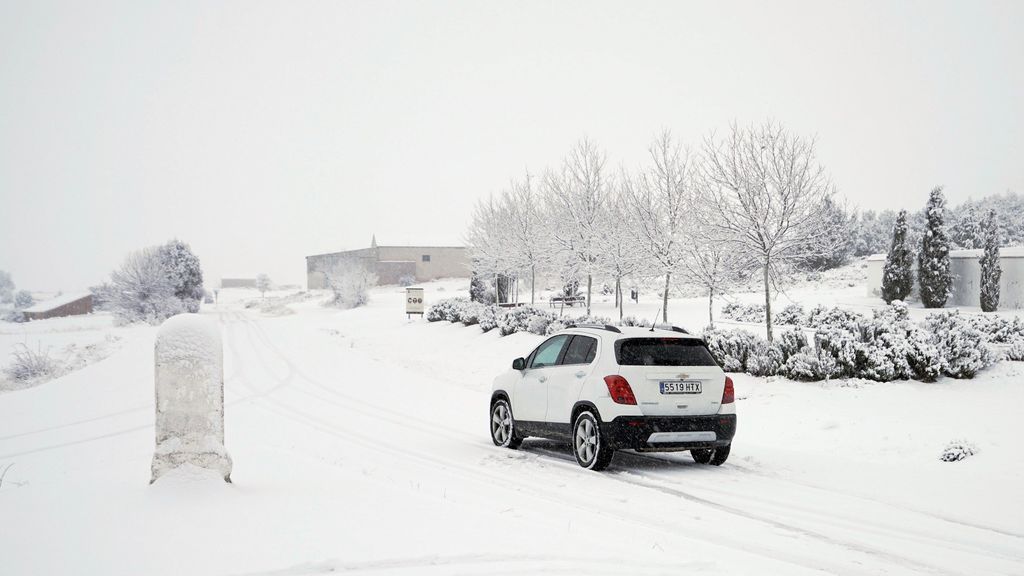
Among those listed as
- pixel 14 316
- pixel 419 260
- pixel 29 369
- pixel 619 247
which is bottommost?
→ pixel 29 369

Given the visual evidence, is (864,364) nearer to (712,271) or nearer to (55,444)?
(712,271)

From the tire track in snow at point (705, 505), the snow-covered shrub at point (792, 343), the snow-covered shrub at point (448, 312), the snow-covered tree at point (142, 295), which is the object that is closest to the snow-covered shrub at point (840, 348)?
the snow-covered shrub at point (792, 343)

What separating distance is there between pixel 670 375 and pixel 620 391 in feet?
2.14

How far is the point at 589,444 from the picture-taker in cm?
853

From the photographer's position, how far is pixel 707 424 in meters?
8.36

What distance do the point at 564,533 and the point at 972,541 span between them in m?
3.35

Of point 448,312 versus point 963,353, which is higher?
point 448,312

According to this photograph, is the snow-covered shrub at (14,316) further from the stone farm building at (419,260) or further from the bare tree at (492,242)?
the bare tree at (492,242)

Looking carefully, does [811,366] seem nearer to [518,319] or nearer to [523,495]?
[523,495]

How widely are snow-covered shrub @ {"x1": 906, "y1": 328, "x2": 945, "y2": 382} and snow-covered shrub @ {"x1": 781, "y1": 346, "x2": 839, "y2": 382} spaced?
1270 mm

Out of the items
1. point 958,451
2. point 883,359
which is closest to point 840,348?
point 883,359

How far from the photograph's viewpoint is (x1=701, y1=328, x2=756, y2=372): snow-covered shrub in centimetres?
1525

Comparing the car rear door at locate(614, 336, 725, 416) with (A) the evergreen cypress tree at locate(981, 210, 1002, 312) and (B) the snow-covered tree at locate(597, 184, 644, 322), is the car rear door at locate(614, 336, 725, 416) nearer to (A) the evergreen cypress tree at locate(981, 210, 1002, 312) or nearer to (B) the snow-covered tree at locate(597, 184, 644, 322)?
(B) the snow-covered tree at locate(597, 184, 644, 322)

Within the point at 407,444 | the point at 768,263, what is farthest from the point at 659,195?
the point at 407,444
